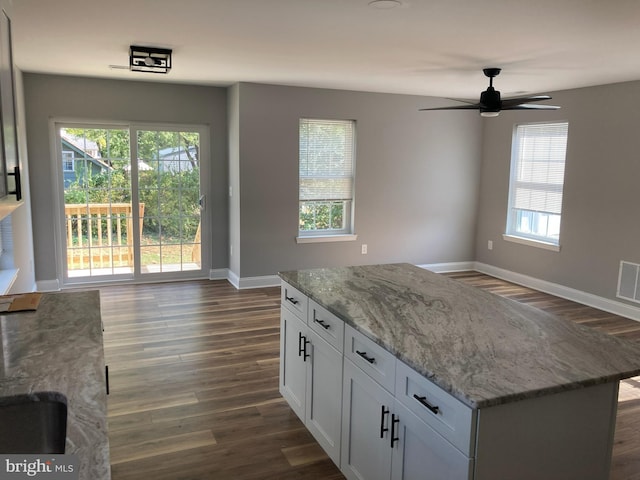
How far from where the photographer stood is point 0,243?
14.8ft

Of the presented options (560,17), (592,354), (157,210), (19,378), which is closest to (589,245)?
(560,17)

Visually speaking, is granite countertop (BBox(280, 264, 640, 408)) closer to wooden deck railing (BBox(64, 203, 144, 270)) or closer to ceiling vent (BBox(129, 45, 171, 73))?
ceiling vent (BBox(129, 45, 171, 73))

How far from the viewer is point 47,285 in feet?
19.8

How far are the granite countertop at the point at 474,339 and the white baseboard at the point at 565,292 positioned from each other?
3.49 meters

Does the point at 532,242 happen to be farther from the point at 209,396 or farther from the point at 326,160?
the point at 209,396

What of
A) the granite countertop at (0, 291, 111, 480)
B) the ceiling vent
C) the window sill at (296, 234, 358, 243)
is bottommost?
the window sill at (296, 234, 358, 243)

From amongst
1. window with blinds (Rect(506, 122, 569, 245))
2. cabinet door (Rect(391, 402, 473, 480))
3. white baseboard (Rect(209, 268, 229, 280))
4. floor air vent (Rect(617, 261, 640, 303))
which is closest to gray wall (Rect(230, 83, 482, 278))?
white baseboard (Rect(209, 268, 229, 280))

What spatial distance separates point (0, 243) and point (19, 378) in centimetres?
340

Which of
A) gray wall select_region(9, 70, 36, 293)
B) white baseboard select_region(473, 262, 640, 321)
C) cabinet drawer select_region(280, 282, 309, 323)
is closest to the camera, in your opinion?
cabinet drawer select_region(280, 282, 309, 323)

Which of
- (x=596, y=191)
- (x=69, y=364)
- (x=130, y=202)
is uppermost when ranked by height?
(x=596, y=191)

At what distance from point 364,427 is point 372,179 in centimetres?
486

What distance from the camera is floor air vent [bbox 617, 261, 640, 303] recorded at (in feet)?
17.8

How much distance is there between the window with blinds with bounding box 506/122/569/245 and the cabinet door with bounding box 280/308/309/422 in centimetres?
440

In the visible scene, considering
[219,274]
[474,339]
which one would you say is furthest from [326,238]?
[474,339]
